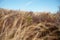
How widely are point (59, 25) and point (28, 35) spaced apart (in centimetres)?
37

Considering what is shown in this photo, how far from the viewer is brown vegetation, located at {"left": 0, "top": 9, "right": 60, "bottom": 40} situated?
1.58 meters

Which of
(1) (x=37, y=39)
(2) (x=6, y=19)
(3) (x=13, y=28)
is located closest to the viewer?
(1) (x=37, y=39)

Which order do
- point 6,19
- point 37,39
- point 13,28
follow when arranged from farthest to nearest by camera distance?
1. point 6,19
2. point 13,28
3. point 37,39

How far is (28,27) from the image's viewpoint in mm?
1639

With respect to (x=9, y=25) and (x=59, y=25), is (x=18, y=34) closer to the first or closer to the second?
(x=9, y=25)

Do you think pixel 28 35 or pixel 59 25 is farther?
pixel 59 25

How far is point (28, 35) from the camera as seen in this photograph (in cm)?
157

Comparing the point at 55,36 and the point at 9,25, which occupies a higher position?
the point at 9,25

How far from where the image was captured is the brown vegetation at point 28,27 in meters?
1.58

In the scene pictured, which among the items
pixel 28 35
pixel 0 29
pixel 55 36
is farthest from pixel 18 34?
pixel 55 36

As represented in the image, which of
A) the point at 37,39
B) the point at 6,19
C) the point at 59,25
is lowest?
the point at 37,39

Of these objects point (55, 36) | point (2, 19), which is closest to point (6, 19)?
point (2, 19)

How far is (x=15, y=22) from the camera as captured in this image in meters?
1.74

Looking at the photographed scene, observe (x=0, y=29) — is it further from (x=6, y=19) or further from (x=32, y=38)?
(x=32, y=38)
